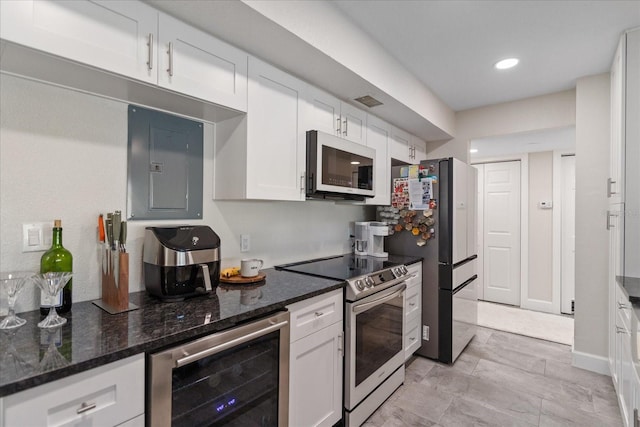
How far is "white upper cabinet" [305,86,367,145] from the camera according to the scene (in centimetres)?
215

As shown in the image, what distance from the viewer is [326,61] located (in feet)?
6.10

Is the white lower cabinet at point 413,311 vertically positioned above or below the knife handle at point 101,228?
below

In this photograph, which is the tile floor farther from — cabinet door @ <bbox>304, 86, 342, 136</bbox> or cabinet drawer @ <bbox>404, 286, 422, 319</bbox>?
cabinet door @ <bbox>304, 86, 342, 136</bbox>

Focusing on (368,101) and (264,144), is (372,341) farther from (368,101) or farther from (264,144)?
(368,101)

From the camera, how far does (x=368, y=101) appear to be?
97.3 inches

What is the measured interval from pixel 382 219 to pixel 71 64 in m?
2.60

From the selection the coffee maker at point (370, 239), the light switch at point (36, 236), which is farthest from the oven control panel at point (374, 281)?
the light switch at point (36, 236)

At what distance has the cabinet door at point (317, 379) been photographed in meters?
1.58

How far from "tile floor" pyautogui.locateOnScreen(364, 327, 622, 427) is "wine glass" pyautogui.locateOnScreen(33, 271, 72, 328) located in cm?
177

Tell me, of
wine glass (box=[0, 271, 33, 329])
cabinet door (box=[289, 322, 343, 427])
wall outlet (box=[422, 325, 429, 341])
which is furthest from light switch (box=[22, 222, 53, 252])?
wall outlet (box=[422, 325, 429, 341])

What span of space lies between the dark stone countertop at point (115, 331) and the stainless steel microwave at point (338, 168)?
0.75 meters

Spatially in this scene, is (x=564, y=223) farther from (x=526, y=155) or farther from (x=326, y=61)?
(x=326, y=61)

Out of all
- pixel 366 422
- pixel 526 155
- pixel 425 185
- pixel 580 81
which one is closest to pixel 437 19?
pixel 425 185

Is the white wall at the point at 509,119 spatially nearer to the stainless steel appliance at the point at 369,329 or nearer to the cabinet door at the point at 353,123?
the cabinet door at the point at 353,123
